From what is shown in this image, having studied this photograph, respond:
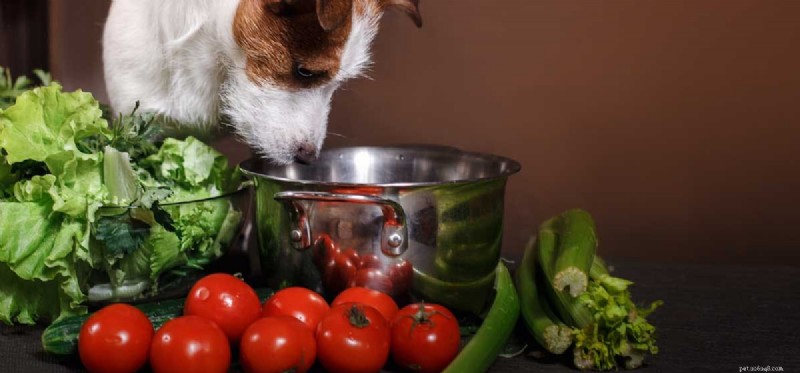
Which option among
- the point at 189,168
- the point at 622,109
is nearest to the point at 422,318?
the point at 189,168

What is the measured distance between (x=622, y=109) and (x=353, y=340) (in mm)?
1094

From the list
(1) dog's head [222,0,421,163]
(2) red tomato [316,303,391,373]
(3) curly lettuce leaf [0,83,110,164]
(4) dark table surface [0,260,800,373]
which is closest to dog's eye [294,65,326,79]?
(1) dog's head [222,0,421,163]

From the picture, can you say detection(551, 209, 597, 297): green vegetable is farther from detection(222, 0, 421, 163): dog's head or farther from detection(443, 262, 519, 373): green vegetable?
detection(222, 0, 421, 163): dog's head

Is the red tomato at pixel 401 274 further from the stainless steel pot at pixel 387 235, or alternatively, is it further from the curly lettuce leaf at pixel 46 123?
the curly lettuce leaf at pixel 46 123

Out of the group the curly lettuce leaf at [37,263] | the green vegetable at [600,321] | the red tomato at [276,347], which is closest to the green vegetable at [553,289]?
the green vegetable at [600,321]

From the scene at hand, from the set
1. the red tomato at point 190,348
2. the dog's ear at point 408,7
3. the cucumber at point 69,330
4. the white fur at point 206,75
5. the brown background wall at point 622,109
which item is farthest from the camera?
the brown background wall at point 622,109

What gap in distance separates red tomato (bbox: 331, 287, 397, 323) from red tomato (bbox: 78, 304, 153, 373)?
28 cm

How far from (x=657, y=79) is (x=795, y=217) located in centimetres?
46

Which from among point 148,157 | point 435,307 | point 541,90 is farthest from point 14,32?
point 435,307

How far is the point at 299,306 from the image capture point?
3.89 ft

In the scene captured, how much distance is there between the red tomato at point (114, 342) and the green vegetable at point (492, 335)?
1.36 feet

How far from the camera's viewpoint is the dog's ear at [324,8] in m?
1.22

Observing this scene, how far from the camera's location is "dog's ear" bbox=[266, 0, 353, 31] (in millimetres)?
1222

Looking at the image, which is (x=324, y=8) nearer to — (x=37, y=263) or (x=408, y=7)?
(x=408, y=7)
